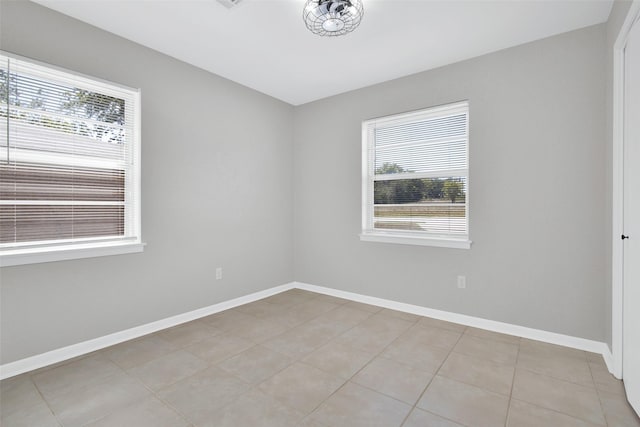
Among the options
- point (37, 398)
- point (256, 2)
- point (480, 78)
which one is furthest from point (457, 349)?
point (256, 2)

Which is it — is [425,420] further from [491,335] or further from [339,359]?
[491,335]

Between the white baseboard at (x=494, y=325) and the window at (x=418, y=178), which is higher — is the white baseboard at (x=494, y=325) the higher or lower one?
the lower one

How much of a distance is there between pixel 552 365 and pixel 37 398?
3.42m

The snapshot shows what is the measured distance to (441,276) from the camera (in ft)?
10.5

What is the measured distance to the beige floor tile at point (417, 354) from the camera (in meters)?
2.28

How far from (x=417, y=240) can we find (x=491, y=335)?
1.09 metres

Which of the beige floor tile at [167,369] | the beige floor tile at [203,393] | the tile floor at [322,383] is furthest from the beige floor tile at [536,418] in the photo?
the beige floor tile at [167,369]

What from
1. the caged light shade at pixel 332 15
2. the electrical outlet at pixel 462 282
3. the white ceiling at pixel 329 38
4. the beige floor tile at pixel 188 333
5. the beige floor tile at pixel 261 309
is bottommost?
the beige floor tile at pixel 188 333

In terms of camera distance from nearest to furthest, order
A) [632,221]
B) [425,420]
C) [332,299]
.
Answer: [425,420] < [632,221] < [332,299]

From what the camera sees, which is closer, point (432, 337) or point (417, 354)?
point (417, 354)

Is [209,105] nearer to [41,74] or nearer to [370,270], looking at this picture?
[41,74]

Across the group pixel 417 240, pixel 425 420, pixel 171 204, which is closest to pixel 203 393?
pixel 425 420

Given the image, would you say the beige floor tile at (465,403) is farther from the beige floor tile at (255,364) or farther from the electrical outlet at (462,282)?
the electrical outlet at (462,282)

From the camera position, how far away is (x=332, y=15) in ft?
7.09
